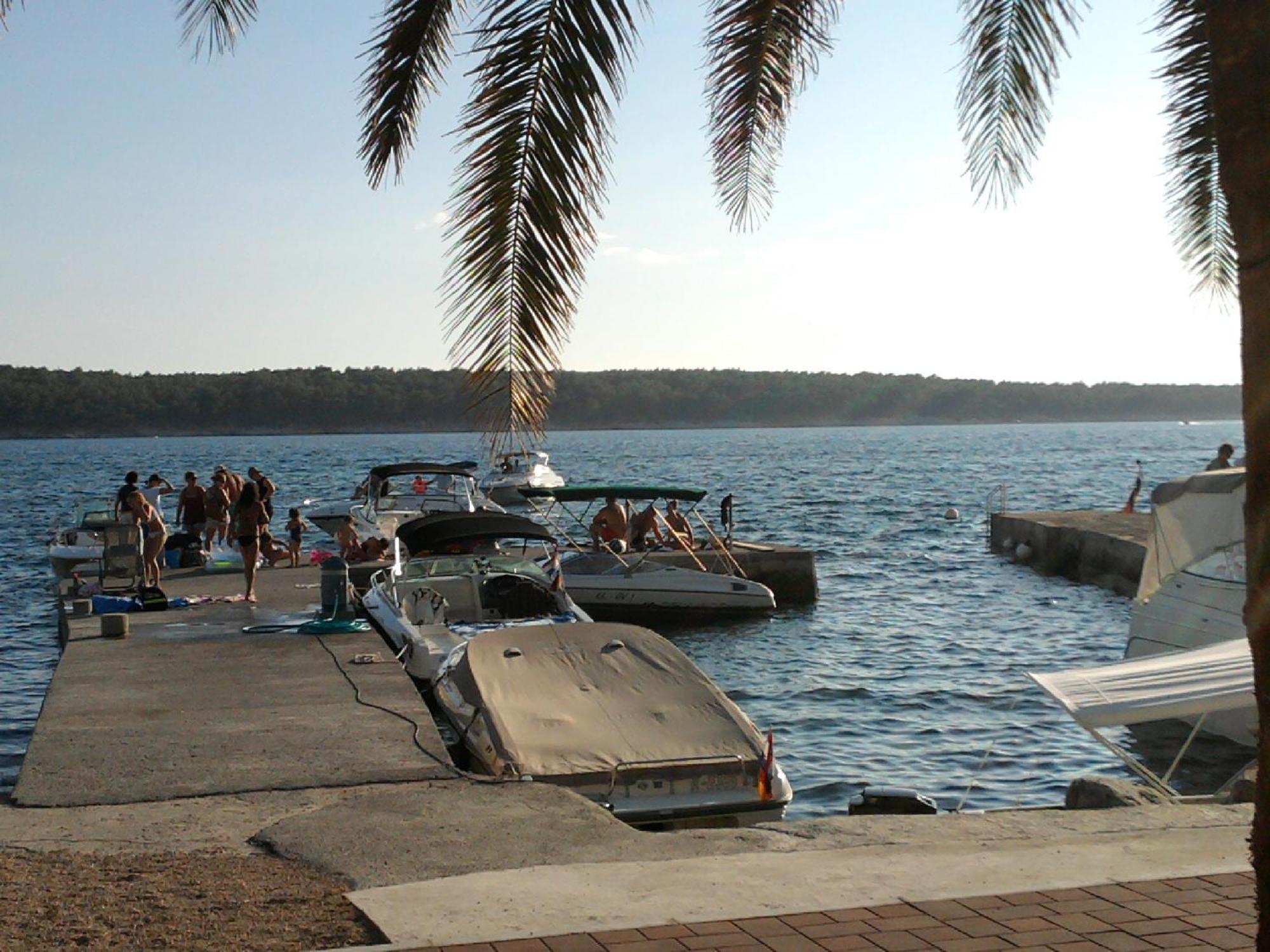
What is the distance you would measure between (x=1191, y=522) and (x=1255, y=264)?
14.8 metres

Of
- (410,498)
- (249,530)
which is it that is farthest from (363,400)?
(410,498)

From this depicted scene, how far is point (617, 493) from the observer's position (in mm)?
24781

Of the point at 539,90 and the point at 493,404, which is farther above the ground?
the point at 539,90

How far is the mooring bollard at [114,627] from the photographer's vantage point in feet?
50.8

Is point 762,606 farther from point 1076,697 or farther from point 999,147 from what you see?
point 999,147

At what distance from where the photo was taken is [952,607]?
29078mm

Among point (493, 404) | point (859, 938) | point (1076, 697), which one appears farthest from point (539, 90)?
point (1076, 697)

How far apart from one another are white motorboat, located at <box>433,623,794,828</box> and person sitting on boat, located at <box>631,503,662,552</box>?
13805mm

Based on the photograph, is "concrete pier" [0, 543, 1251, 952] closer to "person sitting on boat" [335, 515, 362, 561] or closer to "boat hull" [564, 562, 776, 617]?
"boat hull" [564, 562, 776, 617]

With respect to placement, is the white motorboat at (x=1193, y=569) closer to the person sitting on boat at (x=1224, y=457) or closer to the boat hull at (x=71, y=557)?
the person sitting on boat at (x=1224, y=457)

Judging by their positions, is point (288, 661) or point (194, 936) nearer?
point (194, 936)

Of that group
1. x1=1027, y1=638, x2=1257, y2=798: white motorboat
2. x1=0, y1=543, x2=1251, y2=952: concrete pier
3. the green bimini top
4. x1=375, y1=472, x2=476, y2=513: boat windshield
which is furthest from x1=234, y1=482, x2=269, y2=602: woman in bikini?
x1=375, y1=472, x2=476, y2=513: boat windshield

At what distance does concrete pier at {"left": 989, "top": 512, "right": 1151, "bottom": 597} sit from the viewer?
3055cm

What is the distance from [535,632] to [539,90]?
23.5 ft
